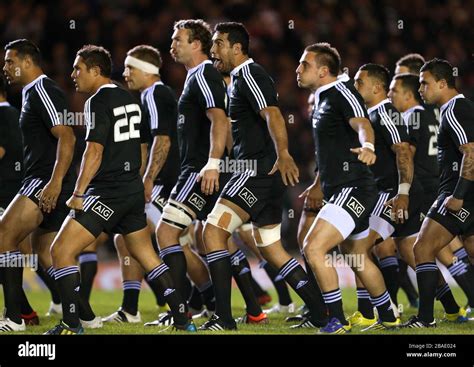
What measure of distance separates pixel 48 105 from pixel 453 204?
3.37m

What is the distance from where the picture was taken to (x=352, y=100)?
7.30 meters

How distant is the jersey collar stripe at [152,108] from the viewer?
870 cm

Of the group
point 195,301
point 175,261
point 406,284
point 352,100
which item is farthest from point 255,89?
point 406,284

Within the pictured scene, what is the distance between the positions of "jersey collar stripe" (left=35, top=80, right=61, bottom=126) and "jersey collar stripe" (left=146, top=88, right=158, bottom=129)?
124cm

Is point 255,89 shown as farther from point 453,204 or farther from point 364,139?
point 453,204

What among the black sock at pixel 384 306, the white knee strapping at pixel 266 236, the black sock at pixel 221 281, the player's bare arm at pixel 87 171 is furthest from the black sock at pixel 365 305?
the player's bare arm at pixel 87 171

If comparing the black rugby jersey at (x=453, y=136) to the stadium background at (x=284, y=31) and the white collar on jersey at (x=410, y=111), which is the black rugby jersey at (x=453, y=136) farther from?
the stadium background at (x=284, y=31)

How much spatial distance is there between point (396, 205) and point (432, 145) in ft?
4.30

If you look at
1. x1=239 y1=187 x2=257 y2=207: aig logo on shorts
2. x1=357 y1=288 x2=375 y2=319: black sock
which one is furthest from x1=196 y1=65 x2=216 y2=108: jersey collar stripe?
x1=357 y1=288 x2=375 y2=319: black sock

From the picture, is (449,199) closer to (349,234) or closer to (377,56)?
(349,234)

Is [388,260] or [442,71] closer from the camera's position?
[442,71]

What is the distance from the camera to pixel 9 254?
7891 mm

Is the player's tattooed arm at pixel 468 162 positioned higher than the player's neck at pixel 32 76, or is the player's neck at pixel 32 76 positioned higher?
the player's neck at pixel 32 76

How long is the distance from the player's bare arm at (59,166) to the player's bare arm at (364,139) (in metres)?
2.25
